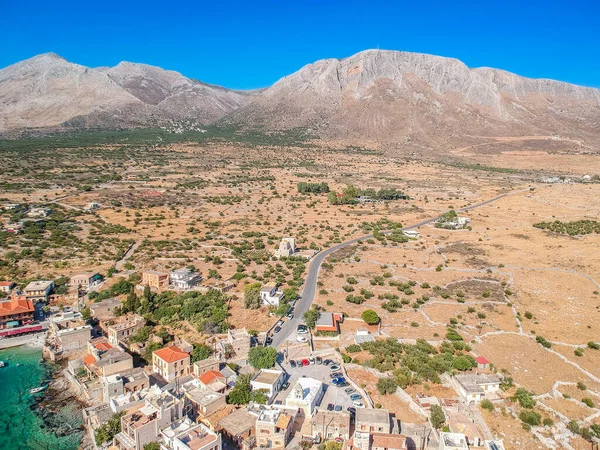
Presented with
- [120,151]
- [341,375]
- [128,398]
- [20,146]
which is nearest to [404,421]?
[341,375]

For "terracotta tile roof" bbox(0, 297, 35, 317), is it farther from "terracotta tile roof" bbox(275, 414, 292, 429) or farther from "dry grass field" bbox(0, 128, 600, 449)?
"terracotta tile roof" bbox(275, 414, 292, 429)

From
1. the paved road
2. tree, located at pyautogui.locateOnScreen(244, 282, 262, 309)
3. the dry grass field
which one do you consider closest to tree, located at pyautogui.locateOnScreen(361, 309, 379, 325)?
the dry grass field

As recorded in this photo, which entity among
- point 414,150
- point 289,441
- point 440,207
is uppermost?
point 414,150

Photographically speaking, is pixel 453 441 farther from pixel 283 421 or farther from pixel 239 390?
pixel 239 390

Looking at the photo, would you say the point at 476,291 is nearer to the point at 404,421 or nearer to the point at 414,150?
the point at 404,421

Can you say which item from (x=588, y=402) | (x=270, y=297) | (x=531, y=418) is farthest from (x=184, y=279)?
(x=588, y=402)

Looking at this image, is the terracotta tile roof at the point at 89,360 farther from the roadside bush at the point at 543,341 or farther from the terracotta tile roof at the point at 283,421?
the roadside bush at the point at 543,341
